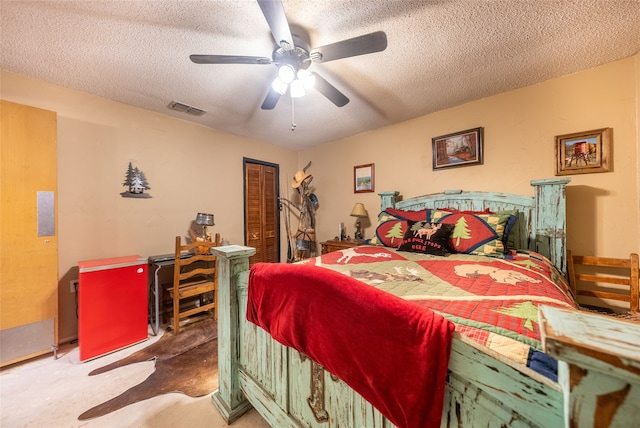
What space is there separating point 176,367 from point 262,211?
2365mm

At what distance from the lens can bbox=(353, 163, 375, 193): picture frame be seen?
3.33m

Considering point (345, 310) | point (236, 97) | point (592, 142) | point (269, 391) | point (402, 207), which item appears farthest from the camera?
point (402, 207)

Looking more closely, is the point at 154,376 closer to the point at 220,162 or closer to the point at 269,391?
the point at 269,391

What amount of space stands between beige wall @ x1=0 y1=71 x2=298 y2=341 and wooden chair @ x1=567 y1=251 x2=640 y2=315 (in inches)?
151

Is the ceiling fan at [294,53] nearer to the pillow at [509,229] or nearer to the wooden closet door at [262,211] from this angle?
the pillow at [509,229]

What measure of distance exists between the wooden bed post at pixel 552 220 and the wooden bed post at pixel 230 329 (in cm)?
244

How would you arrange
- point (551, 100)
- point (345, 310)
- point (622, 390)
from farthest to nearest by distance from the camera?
point (551, 100) < point (345, 310) < point (622, 390)

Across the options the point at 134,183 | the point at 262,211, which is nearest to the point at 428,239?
the point at 262,211

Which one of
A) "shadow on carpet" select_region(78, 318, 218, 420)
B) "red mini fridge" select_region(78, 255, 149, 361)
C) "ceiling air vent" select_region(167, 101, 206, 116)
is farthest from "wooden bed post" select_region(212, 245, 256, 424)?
"ceiling air vent" select_region(167, 101, 206, 116)

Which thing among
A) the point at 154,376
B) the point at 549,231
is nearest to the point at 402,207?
the point at 549,231

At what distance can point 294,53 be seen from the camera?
149 centimetres

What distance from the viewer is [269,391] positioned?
3.83 feet

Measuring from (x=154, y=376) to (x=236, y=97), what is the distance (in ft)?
8.25

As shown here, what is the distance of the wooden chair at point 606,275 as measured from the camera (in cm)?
164
